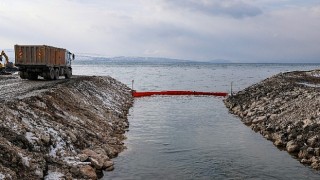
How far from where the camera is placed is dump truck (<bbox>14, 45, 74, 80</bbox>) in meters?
33.6

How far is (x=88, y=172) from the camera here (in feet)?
40.1

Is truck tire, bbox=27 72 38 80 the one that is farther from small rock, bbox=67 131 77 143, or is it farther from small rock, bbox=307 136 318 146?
small rock, bbox=307 136 318 146

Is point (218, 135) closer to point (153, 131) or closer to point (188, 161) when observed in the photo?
point (153, 131)

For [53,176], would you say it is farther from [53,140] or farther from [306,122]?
[306,122]

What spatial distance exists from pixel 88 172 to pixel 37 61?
79.8 ft

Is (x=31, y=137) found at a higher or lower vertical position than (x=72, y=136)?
higher

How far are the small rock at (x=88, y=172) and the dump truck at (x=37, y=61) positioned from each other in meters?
23.7

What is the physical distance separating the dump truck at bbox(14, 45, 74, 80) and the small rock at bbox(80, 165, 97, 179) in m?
23.7

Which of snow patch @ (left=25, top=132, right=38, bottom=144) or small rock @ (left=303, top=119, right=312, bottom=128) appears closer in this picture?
snow patch @ (left=25, top=132, right=38, bottom=144)

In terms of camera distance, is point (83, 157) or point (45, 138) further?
point (83, 157)

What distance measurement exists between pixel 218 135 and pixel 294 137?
14.3ft

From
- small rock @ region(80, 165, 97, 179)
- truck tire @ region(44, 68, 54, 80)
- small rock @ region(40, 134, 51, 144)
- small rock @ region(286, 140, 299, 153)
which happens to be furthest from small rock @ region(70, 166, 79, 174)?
truck tire @ region(44, 68, 54, 80)

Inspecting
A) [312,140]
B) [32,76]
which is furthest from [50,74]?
[312,140]

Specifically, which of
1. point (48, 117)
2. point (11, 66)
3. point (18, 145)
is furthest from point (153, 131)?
point (11, 66)
